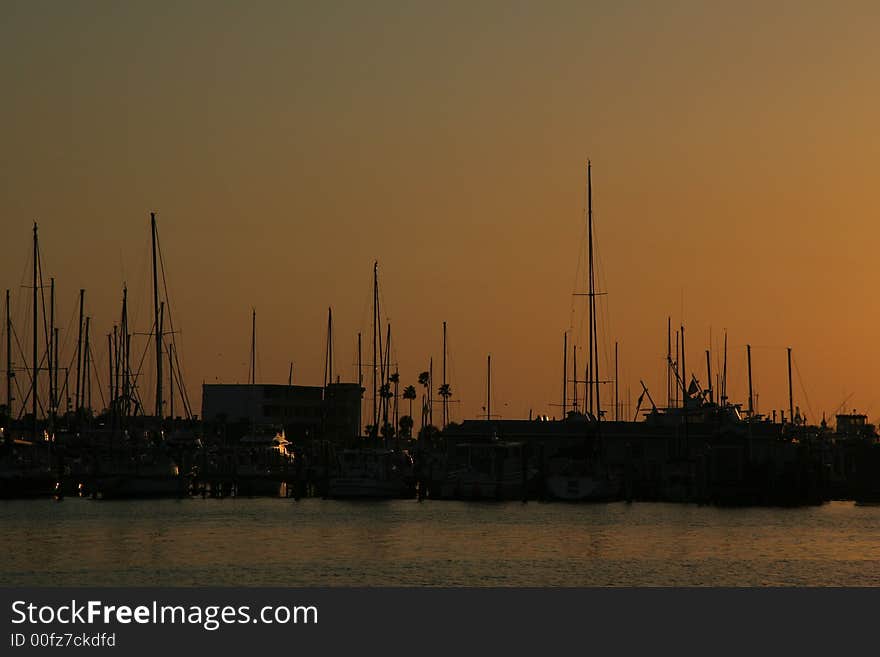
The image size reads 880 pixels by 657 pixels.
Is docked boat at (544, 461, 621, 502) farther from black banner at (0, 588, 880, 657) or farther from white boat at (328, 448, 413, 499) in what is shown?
black banner at (0, 588, 880, 657)

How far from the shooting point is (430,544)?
3275 inches

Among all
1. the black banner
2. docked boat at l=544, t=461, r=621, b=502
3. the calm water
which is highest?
docked boat at l=544, t=461, r=621, b=502

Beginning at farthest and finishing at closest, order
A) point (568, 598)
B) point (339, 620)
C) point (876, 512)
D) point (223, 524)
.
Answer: point (876, 512) < point (223, 524) < point (568, 598) < point (339, 620)

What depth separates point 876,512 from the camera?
381 ft

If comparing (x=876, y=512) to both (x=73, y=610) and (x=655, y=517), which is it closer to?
(x=655, y=517)

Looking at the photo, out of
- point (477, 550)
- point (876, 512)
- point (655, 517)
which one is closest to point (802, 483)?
point (876, 512)

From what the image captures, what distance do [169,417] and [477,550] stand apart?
5424cm

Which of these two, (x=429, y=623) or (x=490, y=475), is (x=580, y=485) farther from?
(x=429, y=623)

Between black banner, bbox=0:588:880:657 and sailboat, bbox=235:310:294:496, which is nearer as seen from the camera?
black banner, bbox=0:588:880:657

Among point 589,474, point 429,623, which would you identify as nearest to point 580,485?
point 589,474

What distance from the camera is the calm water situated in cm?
6775

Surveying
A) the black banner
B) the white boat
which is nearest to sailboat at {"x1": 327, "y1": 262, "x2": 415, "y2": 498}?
the white boat

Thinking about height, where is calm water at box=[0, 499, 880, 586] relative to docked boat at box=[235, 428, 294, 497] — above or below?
below

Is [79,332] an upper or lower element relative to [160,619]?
upper
